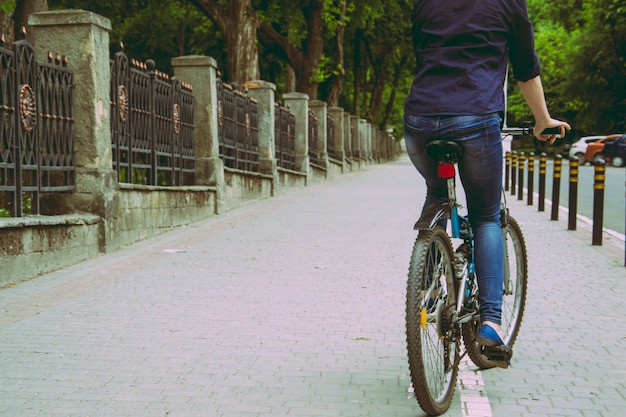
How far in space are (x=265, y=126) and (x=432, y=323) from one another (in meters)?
15.4

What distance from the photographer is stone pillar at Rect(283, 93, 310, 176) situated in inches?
940

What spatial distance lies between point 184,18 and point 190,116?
25.4 metres

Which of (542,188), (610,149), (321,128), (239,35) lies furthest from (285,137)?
(610,149)

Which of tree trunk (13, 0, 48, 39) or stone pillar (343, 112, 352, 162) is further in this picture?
stone pillar (343, 112, 352, 162)

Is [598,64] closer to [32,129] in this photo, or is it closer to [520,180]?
[520,180]

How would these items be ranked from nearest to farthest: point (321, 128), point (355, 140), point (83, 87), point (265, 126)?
point (83, 87) < point (265, 126) < point (321, 128) < point (355, 140)

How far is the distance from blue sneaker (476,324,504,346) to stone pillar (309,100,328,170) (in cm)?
2424

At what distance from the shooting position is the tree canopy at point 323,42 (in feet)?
91.1

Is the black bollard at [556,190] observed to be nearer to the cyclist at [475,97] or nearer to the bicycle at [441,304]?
the bicycle at [441,304]

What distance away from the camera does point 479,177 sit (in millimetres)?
4156

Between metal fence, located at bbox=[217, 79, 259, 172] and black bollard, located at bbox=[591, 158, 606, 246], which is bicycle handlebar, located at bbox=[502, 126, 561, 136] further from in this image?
metal fence, located at bbox=[217, 79, 259, 172]

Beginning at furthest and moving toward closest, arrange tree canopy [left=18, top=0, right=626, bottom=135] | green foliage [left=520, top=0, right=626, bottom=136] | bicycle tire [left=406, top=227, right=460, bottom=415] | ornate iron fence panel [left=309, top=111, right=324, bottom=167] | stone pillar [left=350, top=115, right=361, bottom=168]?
green foliage [left=520, top=0, right=626, bottom=136] < stone pillar [left=350, top=115, right=361, bottom=168] < tree canopy [left=18, top=0, right=626, bottom=135] < ornate iron fence panel [left=309, top=111, right=324, bottom=167] < bicycle tire [left=406, top=227, right=460, bottom=415]

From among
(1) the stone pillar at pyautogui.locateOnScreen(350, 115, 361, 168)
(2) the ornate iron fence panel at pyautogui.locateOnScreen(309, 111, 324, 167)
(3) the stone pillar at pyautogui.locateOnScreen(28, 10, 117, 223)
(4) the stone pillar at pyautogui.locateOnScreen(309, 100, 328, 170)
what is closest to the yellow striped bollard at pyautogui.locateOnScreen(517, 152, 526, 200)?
(2) the ornate iron fence panel at pyautogui.locateOnScreen(309, 111, 324, 167)

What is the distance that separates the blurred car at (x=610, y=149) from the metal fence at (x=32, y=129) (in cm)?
3707
